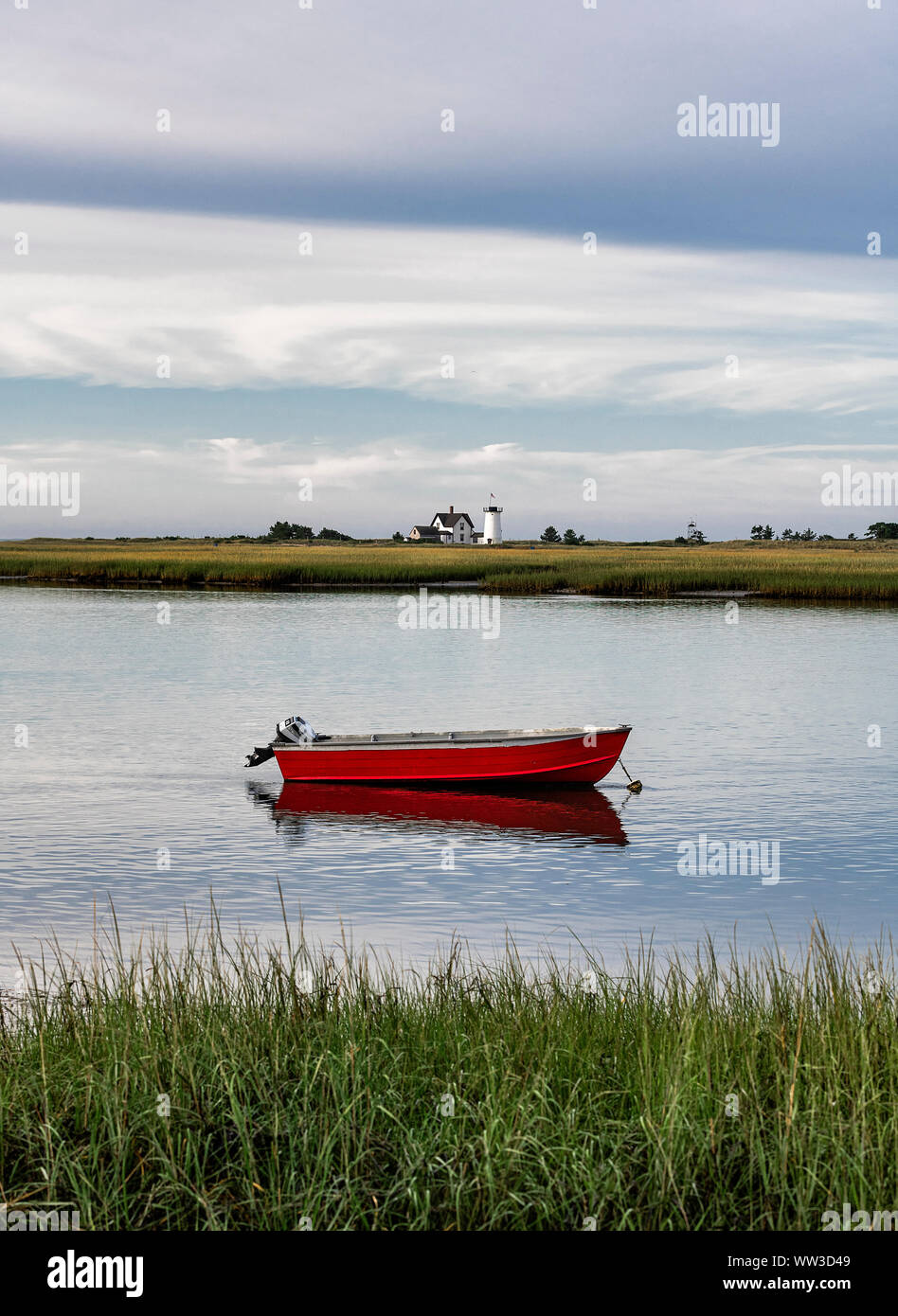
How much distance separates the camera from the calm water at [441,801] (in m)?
16.4

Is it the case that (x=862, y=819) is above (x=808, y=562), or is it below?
below

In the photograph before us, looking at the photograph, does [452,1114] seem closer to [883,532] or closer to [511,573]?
[511,573]

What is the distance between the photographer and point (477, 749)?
80.3 ft

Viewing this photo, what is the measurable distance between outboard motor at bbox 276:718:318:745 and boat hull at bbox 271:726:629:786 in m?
0.22

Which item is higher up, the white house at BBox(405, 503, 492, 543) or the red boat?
the white house at BBox(405, 503, 492, 543)

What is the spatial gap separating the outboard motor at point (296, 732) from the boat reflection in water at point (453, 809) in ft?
3.78

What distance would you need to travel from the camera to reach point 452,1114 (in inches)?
260

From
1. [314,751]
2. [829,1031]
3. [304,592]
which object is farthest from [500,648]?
[829,1031]

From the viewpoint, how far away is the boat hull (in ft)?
80.1

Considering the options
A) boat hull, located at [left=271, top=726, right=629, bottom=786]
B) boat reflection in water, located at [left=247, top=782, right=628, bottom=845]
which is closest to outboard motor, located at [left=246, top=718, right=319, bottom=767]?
boat hull, located at [left=271, top=726, right=629, bottom=786]

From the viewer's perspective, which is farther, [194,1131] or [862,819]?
[862,819]

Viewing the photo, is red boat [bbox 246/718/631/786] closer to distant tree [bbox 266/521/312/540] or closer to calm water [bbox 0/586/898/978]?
calm water [bbox 0/586/898/978]

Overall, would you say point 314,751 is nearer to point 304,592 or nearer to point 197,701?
point 197,701
